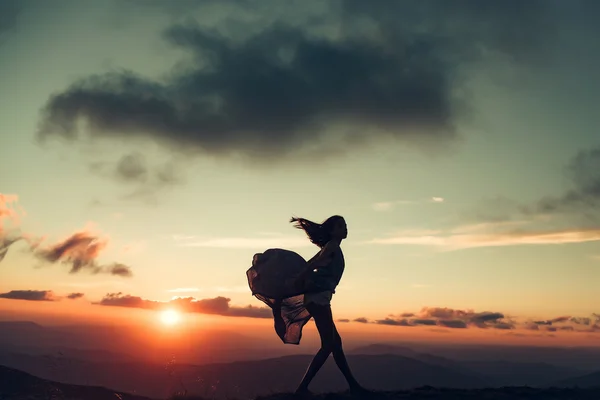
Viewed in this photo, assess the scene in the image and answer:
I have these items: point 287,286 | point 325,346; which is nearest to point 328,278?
point 287,286

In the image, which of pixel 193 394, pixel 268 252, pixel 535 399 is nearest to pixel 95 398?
pixel 193 394

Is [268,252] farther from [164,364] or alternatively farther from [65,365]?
[65,365]

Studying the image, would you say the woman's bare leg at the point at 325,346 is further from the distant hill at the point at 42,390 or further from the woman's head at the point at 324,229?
the distant hill at the point at 42,390

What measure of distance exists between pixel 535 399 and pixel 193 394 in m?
6.66

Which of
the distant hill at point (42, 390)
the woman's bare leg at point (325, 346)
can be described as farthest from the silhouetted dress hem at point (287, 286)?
the distant hill at point (42, 390)

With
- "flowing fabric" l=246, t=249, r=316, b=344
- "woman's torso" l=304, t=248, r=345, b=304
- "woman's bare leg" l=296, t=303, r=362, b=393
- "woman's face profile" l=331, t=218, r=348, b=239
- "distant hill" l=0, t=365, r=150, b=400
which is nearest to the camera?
"woman's bare leg" l=296, t=303, r=362, b=393

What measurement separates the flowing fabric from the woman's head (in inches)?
20.4

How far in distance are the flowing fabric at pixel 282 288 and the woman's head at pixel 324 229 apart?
1.70ft

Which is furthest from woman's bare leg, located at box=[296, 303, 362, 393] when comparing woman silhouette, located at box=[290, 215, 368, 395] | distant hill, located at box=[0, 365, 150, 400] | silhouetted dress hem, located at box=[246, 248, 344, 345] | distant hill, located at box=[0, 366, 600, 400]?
distant hill, located at box=[0, 365, 150, 400]

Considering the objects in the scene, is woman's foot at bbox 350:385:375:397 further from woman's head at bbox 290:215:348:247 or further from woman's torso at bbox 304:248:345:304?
woman's head at bbox 290:215:348:247

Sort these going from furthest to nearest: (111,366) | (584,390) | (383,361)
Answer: (383,361) → (111,366) → (584,390)

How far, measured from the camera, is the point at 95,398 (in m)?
12.7

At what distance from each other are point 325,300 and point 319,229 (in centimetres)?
139

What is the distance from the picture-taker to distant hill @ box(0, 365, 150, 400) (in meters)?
12.5
